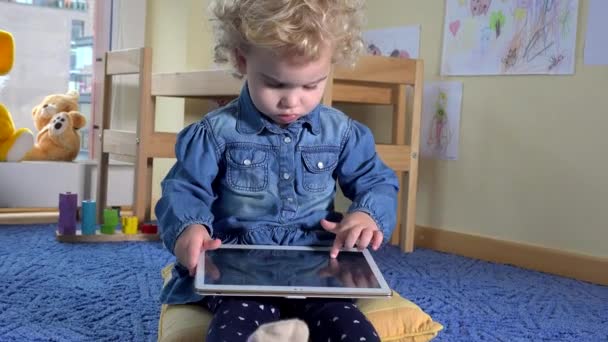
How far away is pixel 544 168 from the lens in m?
1.68

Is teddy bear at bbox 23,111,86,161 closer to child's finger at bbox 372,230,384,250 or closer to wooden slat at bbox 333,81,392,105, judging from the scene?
wooden slat at bbox 333,81,392,105

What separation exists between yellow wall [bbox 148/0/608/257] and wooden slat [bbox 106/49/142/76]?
746 millimetres

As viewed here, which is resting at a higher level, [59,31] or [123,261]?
[59,31]

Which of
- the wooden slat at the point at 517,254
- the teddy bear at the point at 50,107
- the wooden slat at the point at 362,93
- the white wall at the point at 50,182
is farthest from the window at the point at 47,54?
the wooden slat at the point at 517,254

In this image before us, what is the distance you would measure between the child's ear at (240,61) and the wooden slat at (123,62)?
1.10m

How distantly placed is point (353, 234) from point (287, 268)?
10 cm

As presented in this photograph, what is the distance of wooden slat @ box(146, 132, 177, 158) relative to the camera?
193 cm

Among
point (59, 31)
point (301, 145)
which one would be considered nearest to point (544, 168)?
point (301, 145)

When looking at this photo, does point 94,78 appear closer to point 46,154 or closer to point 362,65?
point 46,154

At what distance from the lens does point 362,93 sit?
191 centimetres

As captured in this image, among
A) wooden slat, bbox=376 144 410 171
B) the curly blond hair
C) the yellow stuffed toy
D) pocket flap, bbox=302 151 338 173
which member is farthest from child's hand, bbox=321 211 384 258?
the yellow stuffed toy

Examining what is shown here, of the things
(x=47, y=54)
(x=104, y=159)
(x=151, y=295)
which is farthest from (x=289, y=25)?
(x=47, y=54)

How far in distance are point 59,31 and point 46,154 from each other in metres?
0.44

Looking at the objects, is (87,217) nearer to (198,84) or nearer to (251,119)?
(198,84)
